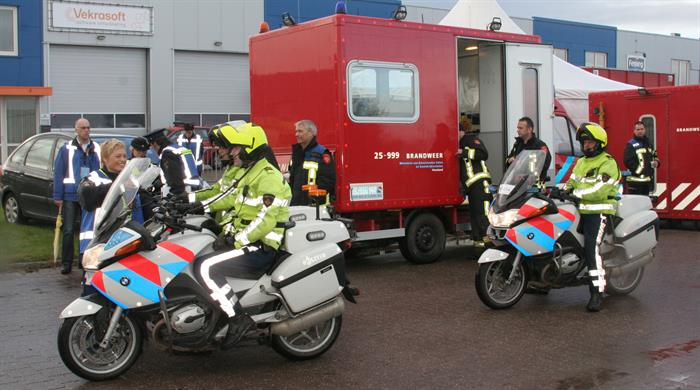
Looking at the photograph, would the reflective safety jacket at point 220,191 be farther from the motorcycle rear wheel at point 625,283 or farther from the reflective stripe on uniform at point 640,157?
the reflective stripe on uniform at point 640,157

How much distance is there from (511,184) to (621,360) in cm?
239

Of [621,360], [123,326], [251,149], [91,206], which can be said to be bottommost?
[621,360]

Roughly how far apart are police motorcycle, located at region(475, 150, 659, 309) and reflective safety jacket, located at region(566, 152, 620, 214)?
0.46ft

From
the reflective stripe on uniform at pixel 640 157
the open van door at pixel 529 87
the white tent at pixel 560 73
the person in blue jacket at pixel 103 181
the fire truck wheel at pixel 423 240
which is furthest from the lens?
the white tent at pixel 560 73

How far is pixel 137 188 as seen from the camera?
6.19m

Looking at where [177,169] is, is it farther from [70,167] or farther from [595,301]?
[595,301]

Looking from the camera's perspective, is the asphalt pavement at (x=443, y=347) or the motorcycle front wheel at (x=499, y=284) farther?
the motorcycle front wheel at (x=499, y=284)

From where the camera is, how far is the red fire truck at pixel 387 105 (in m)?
10.5

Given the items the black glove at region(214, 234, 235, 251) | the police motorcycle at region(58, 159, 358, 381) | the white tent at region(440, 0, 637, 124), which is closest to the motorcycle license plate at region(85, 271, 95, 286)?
the police motorcycle at region(58, 159, 358, 381)

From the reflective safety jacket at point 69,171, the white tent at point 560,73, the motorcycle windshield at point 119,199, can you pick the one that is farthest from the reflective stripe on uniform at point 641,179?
the motorcycle windshield at point 119,199

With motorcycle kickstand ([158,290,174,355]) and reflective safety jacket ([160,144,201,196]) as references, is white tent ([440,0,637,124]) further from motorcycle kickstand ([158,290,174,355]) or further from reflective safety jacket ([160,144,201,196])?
motorcycle kickstand ([158,290,174,355])

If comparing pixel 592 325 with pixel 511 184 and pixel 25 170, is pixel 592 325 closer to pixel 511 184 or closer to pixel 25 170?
pixel 511 184

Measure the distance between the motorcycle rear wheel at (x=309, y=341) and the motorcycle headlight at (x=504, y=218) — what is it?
2.40m

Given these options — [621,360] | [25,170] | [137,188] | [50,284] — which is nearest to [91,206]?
[137,188]
